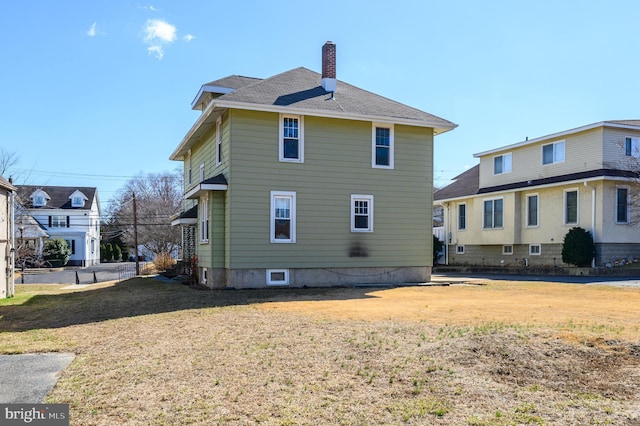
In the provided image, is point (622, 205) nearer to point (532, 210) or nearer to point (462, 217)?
point (532, 210)

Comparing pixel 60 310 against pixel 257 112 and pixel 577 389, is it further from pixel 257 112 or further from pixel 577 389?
pixel 577 389

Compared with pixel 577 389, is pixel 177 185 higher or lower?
higher

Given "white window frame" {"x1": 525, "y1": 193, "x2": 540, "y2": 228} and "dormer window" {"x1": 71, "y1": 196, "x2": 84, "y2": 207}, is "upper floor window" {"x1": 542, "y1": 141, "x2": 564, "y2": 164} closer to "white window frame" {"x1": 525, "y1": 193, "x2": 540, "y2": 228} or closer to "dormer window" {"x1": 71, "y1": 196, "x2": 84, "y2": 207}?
"white window frame" {"x1": 525, "y1": 193, "x2": 540, "y2": 228}

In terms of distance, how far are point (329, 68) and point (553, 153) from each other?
45.2 feet

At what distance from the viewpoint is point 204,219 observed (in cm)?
1872

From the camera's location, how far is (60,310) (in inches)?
518

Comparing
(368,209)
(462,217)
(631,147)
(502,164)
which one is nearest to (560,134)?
(631,147)

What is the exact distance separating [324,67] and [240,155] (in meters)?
5.28

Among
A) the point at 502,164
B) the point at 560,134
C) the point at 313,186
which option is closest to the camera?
the point at 313,186

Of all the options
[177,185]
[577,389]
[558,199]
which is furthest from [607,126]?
[177,185]

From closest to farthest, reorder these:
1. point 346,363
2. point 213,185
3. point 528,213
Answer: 1. point 346,363
2. point 213,185
3. point 528,213

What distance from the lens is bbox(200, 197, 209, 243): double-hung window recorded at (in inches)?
717

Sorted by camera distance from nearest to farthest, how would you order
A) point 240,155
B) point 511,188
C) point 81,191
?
point 240,155
point 511,188
point 81,191

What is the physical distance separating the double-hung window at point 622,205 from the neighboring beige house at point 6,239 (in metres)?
24.4
